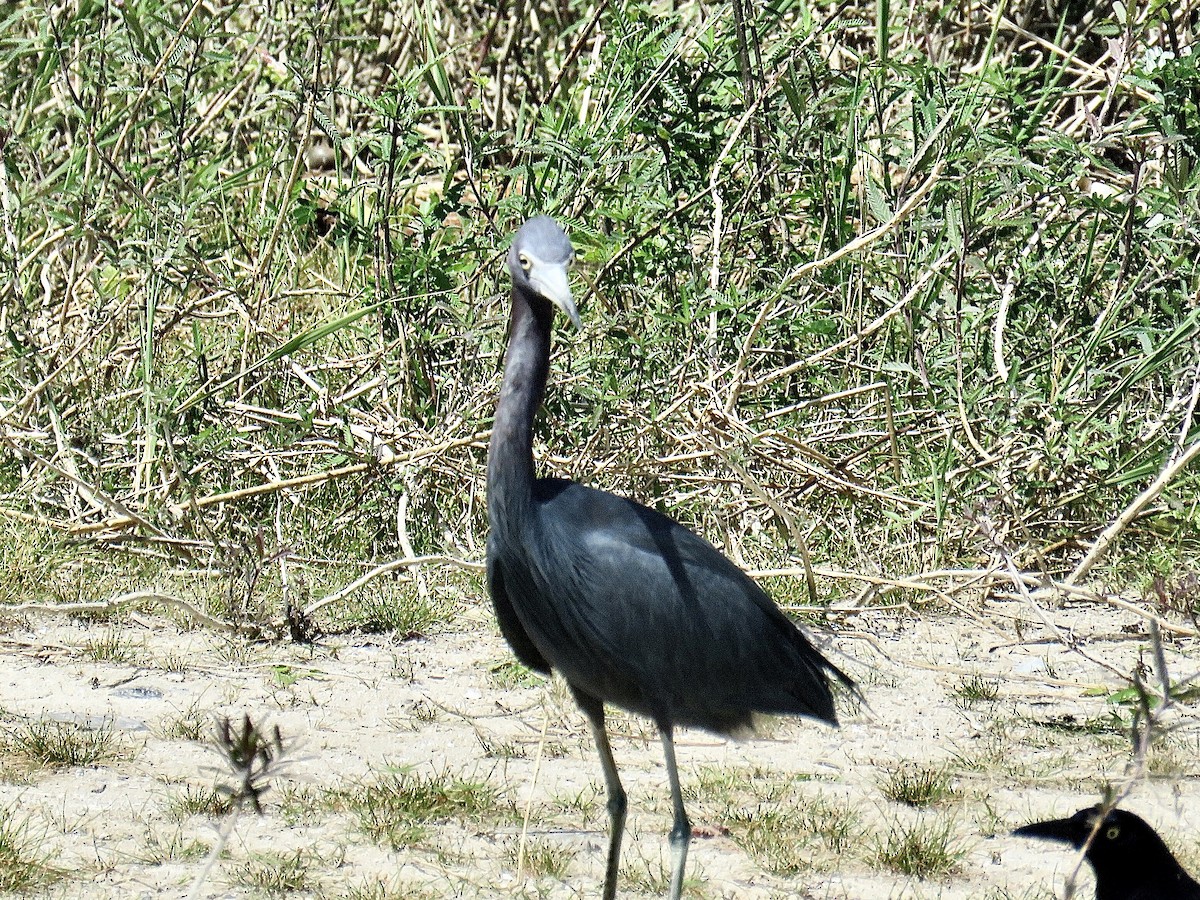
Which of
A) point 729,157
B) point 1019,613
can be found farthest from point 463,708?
point 729,157

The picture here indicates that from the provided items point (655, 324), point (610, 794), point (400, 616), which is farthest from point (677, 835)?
point (655, 324)

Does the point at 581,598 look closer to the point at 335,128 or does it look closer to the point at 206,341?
the point at 335,128

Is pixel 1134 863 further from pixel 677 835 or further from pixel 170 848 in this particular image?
pixel 170 848

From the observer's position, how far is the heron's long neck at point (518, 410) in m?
3.30

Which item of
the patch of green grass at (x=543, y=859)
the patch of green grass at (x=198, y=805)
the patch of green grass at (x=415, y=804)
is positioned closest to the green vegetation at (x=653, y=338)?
the patch of green grass at (x=415, y=804)

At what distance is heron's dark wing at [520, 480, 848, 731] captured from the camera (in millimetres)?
3299

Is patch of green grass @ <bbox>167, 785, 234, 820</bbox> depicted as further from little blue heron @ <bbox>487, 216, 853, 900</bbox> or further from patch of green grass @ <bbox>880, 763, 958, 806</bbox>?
patch of green grass @ <bbox>880, 763, 958, 806</bbox>

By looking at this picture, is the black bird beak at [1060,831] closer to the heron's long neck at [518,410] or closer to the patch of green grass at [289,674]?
the heron's long neck at [518,410]

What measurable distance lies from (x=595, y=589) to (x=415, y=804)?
2.60 feet

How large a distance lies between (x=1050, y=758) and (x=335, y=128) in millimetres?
3204

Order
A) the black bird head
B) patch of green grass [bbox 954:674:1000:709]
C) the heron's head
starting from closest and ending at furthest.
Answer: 1. the black bird head
2. the heron's head
3. patch of green grass [bbox 954:674:1000:709]

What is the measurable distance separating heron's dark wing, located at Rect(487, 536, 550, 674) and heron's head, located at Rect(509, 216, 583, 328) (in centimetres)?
57

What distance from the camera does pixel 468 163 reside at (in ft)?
17.8

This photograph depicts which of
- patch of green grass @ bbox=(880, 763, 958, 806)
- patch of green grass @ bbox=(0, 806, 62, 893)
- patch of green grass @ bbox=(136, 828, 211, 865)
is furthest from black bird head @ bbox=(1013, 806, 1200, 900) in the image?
patch of green grass @ bbox=(0, 806, 62, 893)
